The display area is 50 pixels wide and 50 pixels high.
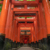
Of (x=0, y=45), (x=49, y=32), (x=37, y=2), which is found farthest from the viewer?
(x=37, y=2)

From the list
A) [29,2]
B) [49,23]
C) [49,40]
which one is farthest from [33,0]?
[49,40]

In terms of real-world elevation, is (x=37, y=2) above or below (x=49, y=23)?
above

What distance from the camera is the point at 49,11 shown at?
3705mm

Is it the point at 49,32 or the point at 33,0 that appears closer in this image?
the point at 49,32

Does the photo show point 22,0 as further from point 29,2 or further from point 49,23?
point 49,23

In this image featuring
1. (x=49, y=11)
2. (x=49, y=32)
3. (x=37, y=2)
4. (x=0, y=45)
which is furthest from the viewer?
(x=37, y=2)

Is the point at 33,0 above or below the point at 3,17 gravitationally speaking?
above

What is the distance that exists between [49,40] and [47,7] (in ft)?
5.66

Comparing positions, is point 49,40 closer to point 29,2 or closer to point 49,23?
point 49,23

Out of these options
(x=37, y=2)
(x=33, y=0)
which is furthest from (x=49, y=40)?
(x=33, y=0)

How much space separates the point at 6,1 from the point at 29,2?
3.00 metres

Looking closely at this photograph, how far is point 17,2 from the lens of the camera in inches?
249

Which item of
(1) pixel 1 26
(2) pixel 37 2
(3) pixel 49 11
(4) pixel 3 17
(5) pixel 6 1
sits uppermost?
(2) pixel 37 2

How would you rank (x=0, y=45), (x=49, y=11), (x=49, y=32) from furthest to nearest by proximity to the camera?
(x=49, y=11)
(x=49, y=32)
(x=0, y=45)
